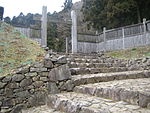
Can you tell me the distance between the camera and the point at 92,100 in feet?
7.86

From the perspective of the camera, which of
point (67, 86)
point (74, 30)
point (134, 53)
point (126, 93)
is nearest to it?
point (126, 93)

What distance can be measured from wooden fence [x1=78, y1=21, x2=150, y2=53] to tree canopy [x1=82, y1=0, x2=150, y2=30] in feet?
10.4

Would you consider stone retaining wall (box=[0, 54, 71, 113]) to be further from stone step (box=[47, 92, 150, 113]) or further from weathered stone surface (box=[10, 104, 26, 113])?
stone step (box=[47, 92, 150, 113])

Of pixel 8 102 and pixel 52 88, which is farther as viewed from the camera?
pixel 52 88

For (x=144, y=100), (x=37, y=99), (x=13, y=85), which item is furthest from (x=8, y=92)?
(x=144, y=100)

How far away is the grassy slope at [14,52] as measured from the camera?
3.47 meters

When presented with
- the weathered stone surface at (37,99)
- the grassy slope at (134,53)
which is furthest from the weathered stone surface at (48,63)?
the grassy slope at (134,53)

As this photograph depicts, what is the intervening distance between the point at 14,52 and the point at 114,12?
30.1 ft

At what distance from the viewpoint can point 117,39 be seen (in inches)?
337

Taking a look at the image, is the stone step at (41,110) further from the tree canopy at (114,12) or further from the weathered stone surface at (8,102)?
the tree canopy at (114,12)

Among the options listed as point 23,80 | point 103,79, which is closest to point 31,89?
point 23,80

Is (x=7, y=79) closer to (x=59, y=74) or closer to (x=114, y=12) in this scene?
(x=59, y=74)

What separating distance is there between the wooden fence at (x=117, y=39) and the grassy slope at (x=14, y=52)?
170 inches

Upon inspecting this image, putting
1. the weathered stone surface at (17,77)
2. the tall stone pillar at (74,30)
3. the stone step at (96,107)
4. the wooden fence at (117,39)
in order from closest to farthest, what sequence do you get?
1. the stone step at (96,107)
2. the weathered stone surface at (17,77)
3. the wooden fence at (117,39)
4. the tall stone pillar at (74,30)
